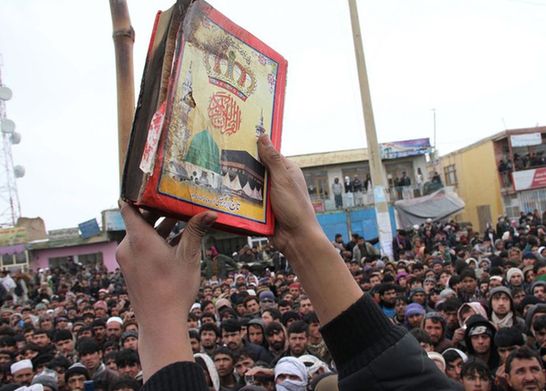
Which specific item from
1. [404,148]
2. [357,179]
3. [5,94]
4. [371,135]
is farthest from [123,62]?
[5,94]

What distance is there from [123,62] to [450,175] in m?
32.7

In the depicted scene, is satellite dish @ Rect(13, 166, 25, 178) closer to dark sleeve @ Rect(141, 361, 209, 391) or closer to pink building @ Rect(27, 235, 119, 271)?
pink building @ Rect(27, 235, 119, 271)

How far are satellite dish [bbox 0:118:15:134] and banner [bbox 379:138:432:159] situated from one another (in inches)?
751

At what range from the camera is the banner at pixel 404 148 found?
82.3 feet

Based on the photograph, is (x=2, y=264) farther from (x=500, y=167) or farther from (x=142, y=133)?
(x=142, y=133)

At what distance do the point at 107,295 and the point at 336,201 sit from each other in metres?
13.6

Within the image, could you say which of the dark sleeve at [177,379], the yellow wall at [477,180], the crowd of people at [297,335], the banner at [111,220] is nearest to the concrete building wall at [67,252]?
the banner at [111,220]

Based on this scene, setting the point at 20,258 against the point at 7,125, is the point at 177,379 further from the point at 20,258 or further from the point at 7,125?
the point at 7,125

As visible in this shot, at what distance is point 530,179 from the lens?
79.1 ft

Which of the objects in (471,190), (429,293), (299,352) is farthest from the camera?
(471,190)

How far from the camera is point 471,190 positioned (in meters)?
28.8

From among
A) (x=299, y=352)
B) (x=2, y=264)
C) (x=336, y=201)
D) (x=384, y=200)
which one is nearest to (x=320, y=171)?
(x=336, y=201)

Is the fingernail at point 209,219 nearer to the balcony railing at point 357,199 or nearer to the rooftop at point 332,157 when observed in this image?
the balcony railing at point 357,199

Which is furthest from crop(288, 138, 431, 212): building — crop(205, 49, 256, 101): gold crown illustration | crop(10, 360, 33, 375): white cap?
crop(205, 49, 256, 101): gold crown illustration
